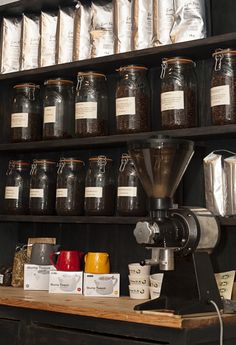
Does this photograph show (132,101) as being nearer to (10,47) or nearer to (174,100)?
(174,100)

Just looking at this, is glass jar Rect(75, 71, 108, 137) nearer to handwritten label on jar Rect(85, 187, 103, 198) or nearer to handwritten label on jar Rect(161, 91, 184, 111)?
handwritten label on jar Rect(85, 187, 103, 198)

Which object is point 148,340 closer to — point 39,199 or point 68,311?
point 68,311

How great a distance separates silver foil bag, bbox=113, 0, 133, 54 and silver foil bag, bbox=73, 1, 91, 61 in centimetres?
16

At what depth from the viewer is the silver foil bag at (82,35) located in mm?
2658

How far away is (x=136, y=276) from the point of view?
239 cm

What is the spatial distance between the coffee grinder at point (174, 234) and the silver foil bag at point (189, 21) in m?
0.48

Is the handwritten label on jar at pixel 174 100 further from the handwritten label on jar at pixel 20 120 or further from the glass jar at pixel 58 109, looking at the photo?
the handwritten label on jar at pixel 20 120

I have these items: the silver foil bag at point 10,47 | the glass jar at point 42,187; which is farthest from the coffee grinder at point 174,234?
the silver foil bag at point 10,47

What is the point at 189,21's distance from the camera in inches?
92.2

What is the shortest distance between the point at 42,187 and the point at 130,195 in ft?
1.54

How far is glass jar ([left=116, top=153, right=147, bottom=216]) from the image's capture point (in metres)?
2.41

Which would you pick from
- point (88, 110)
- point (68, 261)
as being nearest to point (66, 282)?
point (68, 261)

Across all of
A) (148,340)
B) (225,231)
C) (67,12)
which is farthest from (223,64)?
(148,340)

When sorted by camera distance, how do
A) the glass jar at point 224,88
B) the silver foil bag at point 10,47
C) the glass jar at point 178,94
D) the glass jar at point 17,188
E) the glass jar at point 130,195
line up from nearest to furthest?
the glass jar at point 224,88 < the glass jar at point 178,94 < the glass jar at point 130,195 < the glass jar at point 17,188 < the silver foil bag at point 10,47
